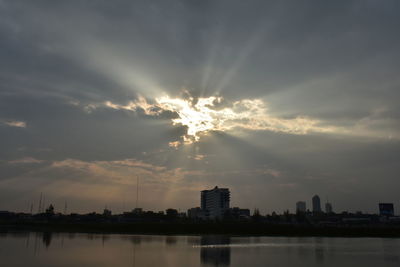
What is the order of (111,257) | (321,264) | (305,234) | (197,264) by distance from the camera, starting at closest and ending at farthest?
(197,264) → (321,264) → (111,257) → (305,234)

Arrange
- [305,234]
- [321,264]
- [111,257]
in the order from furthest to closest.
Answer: [305,234]
[111,257]
[321,264]

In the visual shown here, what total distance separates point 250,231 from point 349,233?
1583 inches

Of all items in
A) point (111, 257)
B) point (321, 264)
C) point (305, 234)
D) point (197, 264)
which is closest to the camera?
point (197, 264)

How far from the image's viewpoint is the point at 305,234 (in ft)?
426

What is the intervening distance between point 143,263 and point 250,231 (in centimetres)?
9920

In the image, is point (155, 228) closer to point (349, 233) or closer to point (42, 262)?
point (349, 233)

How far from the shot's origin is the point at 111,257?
47.7 metres

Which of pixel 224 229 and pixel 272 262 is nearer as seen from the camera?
pixel 272 262

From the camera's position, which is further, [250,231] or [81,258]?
[250,231]

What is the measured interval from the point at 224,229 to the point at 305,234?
32.5 metres

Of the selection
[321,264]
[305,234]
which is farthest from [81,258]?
[305,234]

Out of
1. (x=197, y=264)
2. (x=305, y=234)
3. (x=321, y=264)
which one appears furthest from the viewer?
(x=305, y=234)

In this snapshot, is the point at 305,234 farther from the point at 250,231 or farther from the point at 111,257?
the point at 111,257

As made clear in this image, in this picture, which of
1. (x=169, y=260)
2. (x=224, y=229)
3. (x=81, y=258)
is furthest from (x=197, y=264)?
(x=224, y=229)
